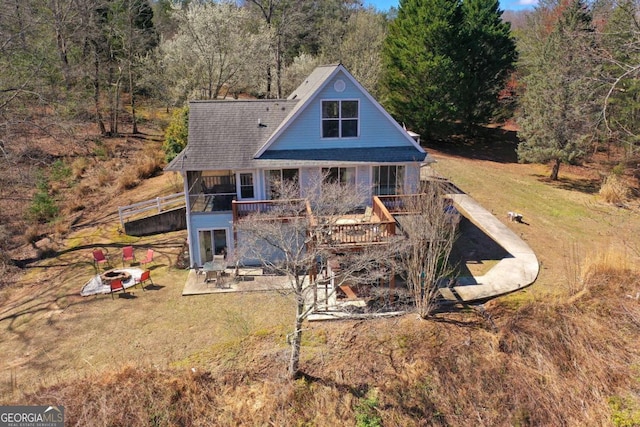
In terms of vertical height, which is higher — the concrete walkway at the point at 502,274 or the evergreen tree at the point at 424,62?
the evergreen tree at the point at 424,62

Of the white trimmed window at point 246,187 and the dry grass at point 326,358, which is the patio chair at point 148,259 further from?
the white trimmed window at point 246,187

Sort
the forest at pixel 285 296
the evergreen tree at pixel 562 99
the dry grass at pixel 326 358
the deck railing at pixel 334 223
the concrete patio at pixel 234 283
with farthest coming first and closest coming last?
the evergreen tree at pixel 562 99 → the concrete patio at pixel 234 283 → the deck railing at pixel 334 223 → the forest at pixel 285 296 → the dry grass at pixel 326 358

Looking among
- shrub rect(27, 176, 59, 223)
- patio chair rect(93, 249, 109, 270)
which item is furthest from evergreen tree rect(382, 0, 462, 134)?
shrub rect(27, 176, 59, 223)

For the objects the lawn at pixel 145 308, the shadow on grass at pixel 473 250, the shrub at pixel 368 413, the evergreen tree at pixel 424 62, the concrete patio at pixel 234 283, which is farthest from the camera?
the evergreen tree at pixel 424 62

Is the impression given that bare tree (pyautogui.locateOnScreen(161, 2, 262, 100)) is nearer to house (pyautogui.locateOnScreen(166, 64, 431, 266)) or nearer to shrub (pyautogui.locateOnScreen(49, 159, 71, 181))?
shrub (pyautogui.locateOnScreen(49, 159, 71, 181))

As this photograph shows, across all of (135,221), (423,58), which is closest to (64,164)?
(135,221)

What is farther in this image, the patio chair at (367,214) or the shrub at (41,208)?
the shrub at (41,208)

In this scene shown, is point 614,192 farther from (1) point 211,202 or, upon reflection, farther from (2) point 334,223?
(1) point 211,202

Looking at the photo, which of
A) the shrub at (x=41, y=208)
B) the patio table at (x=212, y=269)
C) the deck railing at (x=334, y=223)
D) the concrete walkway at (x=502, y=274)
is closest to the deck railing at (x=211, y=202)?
the deck railing at (x=334, y=223)
